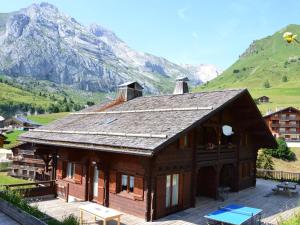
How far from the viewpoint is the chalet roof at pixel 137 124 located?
14633 millimetres

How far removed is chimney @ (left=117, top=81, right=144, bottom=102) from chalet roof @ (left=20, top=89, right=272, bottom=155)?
2754mm

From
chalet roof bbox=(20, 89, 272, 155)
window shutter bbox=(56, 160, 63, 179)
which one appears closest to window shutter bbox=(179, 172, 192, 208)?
chalet roof bbox=(20, 89, 272, 155)

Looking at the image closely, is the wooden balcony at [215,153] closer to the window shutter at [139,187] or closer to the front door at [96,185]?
the window shutter at [139,187]

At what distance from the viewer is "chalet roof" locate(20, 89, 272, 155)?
14.6 m

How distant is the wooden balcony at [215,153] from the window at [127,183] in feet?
13.0

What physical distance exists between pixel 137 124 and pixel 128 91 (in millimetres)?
9505

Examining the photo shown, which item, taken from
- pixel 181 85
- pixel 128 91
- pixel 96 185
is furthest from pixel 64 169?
pixel 181 85

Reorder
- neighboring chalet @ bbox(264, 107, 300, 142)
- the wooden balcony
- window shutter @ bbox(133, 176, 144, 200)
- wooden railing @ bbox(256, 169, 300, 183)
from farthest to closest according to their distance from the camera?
neighboring chalet @ bbox(264, 107, 300, 142), wooden railing @ bbox(256, 169, 300, 183), the wooden balcony, window shutter @ bbox(133, 176, 144, 200)

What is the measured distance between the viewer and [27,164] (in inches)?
1177

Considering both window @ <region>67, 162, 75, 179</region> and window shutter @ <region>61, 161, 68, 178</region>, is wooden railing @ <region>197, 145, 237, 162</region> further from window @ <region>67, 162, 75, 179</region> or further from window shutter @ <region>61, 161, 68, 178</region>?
window shutter @ <region>61, 161, 68, 178</region>

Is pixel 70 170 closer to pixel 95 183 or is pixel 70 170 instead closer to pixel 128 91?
pixel 95 183

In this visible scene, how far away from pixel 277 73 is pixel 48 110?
12741 cm

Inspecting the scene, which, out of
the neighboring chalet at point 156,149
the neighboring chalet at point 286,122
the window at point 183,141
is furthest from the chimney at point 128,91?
the neighboring chalet at point 286,122

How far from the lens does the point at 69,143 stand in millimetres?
18125
